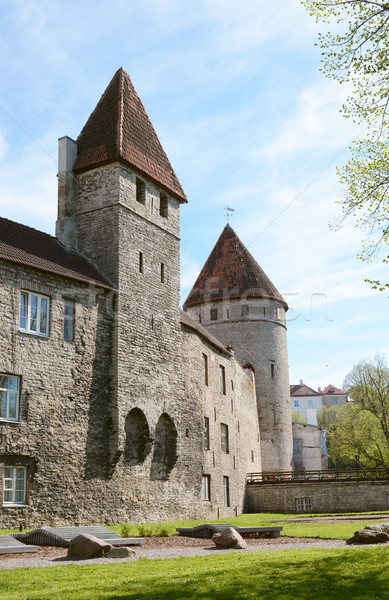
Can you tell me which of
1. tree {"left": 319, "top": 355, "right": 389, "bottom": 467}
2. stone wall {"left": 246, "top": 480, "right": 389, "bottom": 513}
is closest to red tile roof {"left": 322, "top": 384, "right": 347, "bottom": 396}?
tree {"left": 319, "top": 355, "right": 389, "bottom": 467}

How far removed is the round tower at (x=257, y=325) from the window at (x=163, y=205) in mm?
21084

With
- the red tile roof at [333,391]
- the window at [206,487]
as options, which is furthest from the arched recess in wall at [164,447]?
the red tile roof at [333,391]

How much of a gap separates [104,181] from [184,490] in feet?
42.0

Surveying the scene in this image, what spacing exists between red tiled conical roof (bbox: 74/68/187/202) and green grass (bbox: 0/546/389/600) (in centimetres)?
1708

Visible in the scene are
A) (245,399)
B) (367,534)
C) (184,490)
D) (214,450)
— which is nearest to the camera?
(367,534)

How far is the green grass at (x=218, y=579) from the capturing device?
24.7ft

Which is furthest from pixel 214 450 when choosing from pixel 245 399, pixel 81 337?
pixel 81 337

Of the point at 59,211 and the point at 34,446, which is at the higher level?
the point at 59,211

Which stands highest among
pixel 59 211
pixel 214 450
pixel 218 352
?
pixel 59 211

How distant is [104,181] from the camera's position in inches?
946

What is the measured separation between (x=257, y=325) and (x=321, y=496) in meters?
15.0

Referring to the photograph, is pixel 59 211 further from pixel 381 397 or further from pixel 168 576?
pixel 381 397

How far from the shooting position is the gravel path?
35.3 ft

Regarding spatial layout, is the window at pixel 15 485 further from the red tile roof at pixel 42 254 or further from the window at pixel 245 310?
the window at pixel 245 310
